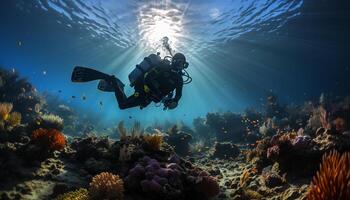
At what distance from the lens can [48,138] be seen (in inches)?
283

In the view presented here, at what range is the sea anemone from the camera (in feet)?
17.7

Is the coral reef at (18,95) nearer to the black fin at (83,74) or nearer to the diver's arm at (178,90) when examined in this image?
the black fin at (83,74)

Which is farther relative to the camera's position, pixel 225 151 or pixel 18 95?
pixel 18 95

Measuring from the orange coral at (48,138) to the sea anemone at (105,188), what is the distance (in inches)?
90.7

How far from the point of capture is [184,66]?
8461 mm

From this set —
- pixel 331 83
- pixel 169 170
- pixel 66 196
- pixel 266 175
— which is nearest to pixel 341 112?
pixel 266 175

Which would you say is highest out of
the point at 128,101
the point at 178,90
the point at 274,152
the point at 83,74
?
the point at 83,74

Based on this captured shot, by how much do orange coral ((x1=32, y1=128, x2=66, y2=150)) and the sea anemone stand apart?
2.30 metres

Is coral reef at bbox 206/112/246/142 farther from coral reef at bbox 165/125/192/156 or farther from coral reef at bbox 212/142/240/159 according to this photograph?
coral reef at bbox 212/142/240/159

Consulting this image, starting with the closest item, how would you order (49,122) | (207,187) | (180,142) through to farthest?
(207,187) → (49,122) → (180,142)

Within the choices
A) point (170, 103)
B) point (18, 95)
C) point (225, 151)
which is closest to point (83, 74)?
point (170, 103)

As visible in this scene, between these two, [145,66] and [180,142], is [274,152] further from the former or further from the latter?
[180,142]

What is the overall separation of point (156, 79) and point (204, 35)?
56.9 ft

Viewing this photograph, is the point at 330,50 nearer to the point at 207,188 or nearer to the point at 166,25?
the point at 166,25
